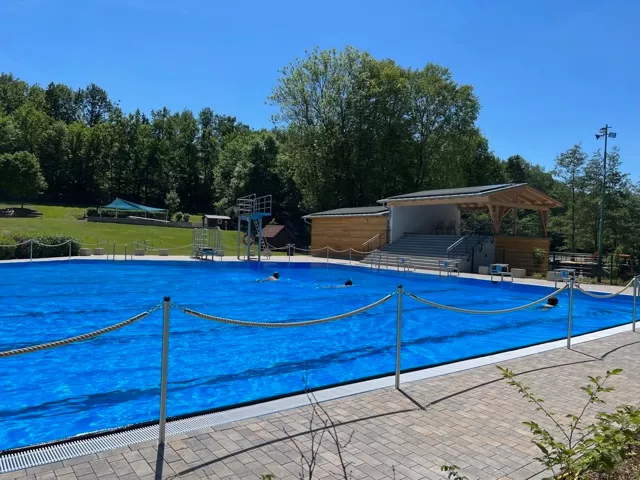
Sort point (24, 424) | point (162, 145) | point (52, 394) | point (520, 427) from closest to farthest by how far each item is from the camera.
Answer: point (520, 427), point (24, 424), point (52, 394), point (162, 145)

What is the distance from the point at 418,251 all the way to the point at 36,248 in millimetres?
21829

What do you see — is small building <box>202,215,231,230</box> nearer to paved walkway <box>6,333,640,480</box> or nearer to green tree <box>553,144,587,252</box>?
green tree <box>553,144,587,252</box>

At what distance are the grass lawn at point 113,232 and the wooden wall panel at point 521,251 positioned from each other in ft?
65.3

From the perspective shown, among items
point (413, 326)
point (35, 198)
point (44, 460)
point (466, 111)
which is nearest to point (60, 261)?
point (413, 326)

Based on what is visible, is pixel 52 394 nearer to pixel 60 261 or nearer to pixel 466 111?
pixel 60 261

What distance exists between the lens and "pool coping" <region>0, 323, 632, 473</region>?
3.55 metres

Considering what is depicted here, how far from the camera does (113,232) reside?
39938mm

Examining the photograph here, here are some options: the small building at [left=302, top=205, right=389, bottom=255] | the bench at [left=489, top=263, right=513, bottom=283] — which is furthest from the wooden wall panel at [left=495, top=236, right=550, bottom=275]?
the small building at [left=302, top=205, right=389, bottom=255]

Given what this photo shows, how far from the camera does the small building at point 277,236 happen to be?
138ft

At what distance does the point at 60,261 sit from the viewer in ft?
77.7

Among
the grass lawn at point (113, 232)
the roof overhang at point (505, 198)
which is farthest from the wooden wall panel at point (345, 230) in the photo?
the grass lawn at point (113, 232)

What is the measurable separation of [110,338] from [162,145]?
6734 cm

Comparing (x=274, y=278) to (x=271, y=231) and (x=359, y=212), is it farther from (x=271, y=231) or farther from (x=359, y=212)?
(x=271, y=231)

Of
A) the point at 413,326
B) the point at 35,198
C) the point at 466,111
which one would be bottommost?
the point at 413,326
